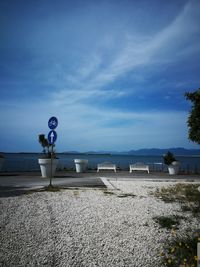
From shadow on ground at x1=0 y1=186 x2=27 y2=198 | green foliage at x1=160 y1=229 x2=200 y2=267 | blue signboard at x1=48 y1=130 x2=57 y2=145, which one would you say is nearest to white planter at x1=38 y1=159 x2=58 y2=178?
blue signboard at x1=48 y1=130 x2=57 y2=145

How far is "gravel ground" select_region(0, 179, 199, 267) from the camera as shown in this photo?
12.3 ft

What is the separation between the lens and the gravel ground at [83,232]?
3.76m

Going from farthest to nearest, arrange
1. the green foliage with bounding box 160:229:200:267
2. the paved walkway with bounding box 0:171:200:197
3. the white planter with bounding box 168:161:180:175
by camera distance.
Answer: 1. the white planter with bounding box 168:161:180:175
2. the paved walkway with bounding box 0:171:200:197
3. the green foliage with bounding box 160:229:200:267

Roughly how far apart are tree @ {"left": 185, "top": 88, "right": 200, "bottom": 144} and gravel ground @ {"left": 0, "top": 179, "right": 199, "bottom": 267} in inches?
167

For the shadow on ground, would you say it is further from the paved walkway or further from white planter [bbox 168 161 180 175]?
white planter [bbox 168 161 180 175]

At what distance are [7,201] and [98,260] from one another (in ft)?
14.6

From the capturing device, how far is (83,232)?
4.79m

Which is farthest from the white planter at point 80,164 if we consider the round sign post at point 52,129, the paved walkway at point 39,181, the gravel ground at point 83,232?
the gravel ground at point 83,232

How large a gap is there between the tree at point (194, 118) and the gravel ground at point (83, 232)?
13.9 ft

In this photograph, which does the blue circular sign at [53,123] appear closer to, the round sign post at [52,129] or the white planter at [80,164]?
the round sign post at [52,129]

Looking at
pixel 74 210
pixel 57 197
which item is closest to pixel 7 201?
pixel 57 197

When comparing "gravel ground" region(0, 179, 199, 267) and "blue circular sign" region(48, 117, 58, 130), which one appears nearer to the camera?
"gravel ground" region(0, 179, 199, 267)

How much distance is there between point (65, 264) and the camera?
11.8 ft

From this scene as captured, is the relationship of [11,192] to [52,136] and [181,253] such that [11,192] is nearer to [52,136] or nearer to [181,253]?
[52,136]
